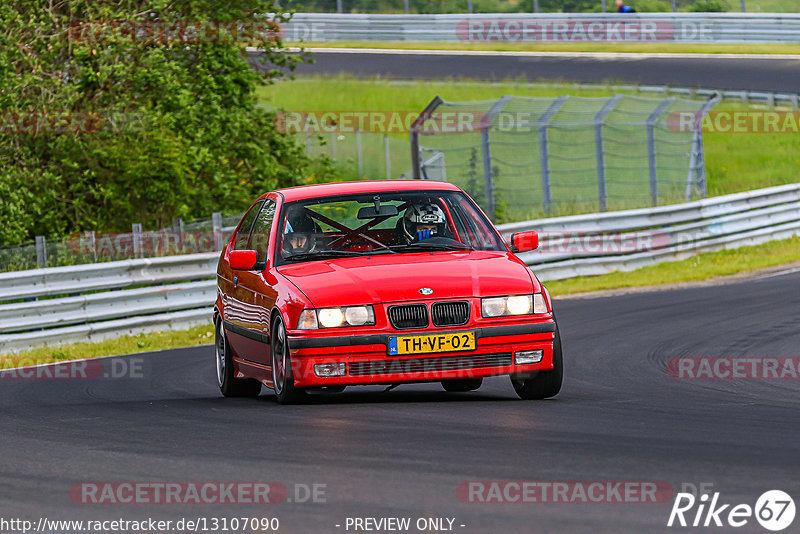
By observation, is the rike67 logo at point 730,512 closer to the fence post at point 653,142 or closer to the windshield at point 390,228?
the windshield at point 390,228

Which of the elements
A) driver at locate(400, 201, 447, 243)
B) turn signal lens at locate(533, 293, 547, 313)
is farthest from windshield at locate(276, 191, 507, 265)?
turn signal lens at locate(533, 293, 547, 313)

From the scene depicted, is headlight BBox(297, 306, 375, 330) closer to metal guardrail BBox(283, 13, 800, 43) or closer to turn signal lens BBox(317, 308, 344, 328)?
turn signal lens BBox(317, 308, 344, 328)

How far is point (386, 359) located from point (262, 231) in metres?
2.16

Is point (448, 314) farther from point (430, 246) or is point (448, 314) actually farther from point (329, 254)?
point (329, 254)

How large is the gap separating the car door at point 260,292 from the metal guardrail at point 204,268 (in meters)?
7.29

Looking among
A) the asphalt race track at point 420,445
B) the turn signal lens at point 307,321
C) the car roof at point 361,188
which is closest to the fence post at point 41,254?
the asphalt race track at point 420,445

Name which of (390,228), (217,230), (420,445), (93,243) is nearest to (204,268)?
(217,230)

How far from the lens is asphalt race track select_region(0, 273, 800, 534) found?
5426mm

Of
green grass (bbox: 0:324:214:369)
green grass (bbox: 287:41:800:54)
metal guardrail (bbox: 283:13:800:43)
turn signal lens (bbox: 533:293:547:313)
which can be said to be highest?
turn signal lens (bbox: 533:293:547:313)

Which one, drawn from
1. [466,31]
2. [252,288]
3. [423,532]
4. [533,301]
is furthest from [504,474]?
[466,31]

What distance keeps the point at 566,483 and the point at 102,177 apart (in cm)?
1901

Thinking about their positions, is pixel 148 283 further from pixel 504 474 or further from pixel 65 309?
pixel 504 474

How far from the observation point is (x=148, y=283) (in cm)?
1808

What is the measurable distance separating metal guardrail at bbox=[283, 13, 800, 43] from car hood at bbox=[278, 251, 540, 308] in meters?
33.6
